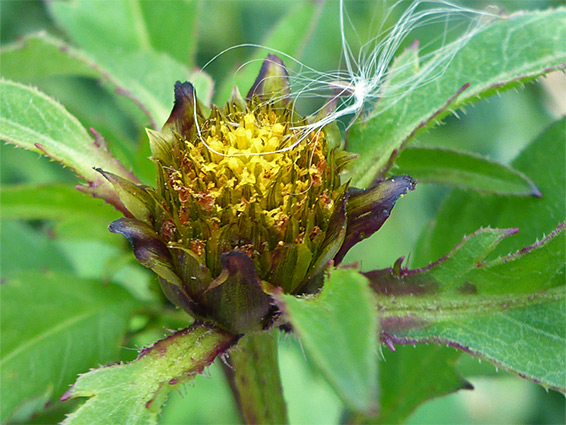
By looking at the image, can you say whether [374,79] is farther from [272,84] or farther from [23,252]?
[23,252]

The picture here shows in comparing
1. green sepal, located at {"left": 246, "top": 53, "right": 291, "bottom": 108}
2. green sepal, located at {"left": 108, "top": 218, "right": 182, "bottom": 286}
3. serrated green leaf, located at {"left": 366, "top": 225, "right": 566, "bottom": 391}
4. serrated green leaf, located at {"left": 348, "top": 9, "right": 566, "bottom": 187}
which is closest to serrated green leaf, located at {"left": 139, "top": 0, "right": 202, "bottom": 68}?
green sepal, located at {"left": 246, "top": 53, "right": 291, "bottom": 108}

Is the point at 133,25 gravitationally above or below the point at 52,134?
above

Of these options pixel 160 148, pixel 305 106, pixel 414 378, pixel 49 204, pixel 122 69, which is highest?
pixel 305 106

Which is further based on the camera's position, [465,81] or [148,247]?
[465,81]

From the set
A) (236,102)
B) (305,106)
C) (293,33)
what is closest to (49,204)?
(236,102)

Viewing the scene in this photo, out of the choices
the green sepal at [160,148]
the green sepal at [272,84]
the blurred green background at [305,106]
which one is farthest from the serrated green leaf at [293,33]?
the green sepal at [160,148]

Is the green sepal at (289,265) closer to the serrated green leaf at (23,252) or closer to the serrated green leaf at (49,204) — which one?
the serrated green leaf at (49,204)

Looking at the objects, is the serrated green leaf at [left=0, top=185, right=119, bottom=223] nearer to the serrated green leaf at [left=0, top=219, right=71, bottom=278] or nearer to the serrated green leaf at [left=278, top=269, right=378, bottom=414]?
the serrated green leaf at [left=0, top=219, right=71, bottom=278]
